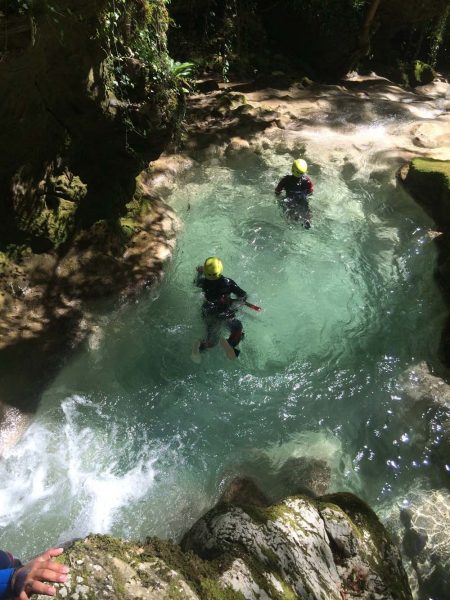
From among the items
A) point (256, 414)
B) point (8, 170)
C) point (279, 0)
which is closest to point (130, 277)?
point (8, 170)

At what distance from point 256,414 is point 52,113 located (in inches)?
184

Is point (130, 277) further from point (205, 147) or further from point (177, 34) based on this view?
point (177, 34)

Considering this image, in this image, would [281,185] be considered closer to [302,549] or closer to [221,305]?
[221,305]

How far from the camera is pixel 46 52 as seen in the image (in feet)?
15.5

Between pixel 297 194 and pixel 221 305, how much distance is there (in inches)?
131

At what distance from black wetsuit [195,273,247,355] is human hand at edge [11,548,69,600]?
157 inches

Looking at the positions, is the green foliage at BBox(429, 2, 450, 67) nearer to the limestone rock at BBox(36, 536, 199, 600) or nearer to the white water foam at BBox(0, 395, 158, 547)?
the white water foam at BBox(0, 395, 158, 547)

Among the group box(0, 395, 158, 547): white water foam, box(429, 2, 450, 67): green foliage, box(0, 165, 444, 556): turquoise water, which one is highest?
box(429, 2, 450, 67): green foliage

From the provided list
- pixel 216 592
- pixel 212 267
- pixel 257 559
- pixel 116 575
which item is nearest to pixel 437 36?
pixel 212 267

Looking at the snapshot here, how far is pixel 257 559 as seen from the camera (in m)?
3.14

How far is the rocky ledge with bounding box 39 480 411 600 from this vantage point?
2355mm

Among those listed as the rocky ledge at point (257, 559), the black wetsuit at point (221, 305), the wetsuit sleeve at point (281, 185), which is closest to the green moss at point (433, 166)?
the wetsuit sleeve at point (281, 185)

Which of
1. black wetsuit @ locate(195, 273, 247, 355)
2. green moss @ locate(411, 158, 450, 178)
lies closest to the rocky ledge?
black wetsuit @ locate(195, 273, 247, 355)

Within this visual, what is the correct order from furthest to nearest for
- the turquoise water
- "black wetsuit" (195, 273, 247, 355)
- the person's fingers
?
"black wetsuit" (195, 273, 247, 355)
the turquoise water
the person's fingers
